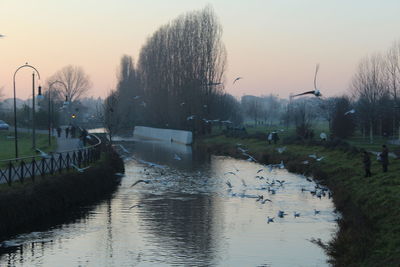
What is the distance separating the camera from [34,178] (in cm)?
2516

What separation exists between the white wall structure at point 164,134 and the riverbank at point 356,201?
27.4 metres

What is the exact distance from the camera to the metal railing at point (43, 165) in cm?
2438

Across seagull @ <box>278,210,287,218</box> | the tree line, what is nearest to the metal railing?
seagull @ <box>278,210,287,218</box>

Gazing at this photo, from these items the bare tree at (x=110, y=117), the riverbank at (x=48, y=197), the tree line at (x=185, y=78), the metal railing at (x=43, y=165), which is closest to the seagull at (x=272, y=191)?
the riverbank at (x=48, y=197)

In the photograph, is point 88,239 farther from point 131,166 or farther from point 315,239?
point 131,166

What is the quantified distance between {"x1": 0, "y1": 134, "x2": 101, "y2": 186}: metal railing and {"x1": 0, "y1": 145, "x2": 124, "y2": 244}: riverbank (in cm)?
47

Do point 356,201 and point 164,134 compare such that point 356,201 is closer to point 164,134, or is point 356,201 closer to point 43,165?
point 43,165

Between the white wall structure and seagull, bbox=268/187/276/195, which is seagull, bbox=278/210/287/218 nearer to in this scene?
seagull, bbox=268/187/276/195

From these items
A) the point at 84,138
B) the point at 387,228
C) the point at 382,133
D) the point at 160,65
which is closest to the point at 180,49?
the point at 160,65

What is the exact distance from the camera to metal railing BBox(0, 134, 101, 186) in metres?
24.4

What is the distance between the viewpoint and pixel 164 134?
293 feet

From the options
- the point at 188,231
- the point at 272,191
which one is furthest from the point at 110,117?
the point at 188,231

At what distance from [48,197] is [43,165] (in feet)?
6.92

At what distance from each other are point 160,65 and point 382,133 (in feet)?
141
